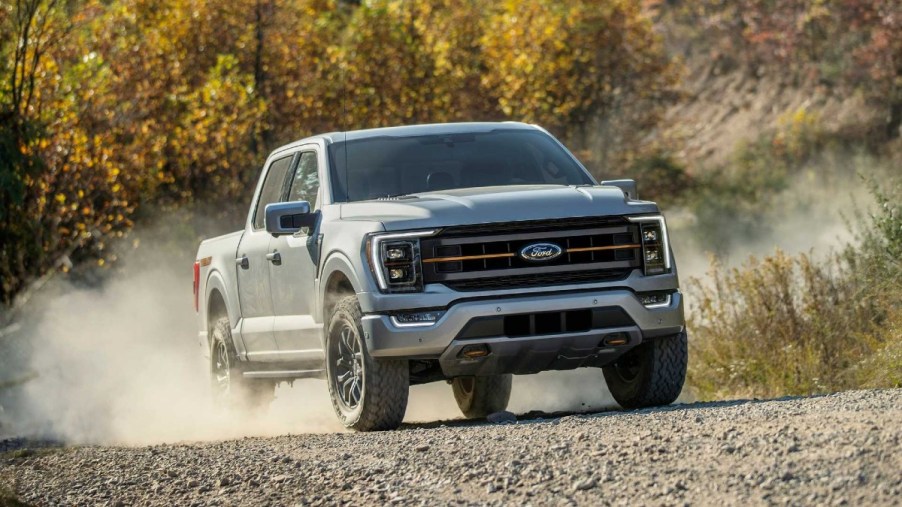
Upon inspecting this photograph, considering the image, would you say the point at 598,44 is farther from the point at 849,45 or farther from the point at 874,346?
the point at 874,346

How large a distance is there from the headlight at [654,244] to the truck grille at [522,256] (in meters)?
0.08

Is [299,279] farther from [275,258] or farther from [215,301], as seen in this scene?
[215,301]

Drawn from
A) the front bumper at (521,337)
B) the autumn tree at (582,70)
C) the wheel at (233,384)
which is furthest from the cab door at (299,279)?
the autumn tree at (582,70)

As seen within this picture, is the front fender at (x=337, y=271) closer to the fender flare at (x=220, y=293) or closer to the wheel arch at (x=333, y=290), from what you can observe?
the wheel arch at (x=333, y=290)

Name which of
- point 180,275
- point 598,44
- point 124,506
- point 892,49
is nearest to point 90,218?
point 180,275

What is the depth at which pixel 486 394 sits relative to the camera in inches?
470

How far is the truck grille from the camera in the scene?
909 centimetres

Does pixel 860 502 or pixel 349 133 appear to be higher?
pixel 349 133

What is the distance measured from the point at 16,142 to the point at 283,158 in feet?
10.3

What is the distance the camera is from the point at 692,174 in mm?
33125

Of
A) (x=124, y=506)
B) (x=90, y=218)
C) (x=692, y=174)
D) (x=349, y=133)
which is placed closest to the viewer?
(x=124, y=506)

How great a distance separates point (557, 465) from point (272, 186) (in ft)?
17.0

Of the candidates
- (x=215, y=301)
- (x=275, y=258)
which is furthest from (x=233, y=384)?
(x=275, y=258)

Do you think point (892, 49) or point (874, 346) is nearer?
point (874, 346)
